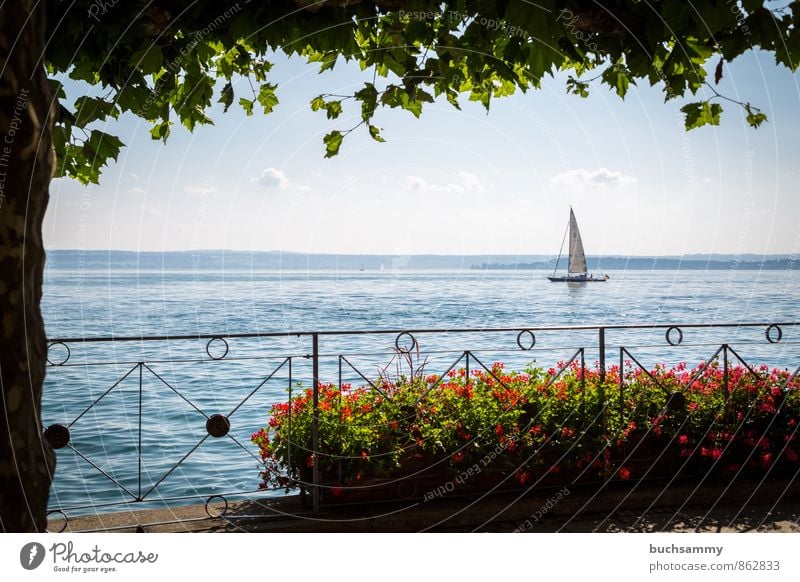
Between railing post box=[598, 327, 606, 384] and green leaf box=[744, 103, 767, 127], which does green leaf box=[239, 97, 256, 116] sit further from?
green leaf box=[744, 103, 767, 127]

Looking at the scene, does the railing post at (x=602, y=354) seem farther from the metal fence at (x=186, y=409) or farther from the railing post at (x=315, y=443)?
the railing post at (x=315, y=443)

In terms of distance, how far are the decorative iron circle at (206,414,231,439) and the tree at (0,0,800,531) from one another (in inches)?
72.5

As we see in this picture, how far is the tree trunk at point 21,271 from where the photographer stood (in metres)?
1.80

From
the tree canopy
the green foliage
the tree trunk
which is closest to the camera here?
the tree trunk

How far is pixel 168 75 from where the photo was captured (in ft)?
13.5

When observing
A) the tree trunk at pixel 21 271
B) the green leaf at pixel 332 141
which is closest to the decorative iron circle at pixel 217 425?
the green leaf at pixel 332 141

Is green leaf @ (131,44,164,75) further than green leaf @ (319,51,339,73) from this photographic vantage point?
No

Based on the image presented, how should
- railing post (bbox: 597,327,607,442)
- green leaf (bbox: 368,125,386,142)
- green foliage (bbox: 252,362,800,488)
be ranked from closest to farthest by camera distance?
1. green foliage (bbox: 252,362,800,488)
2. green leaf (bbox: 368,125,386,142)
3. railing post (bbox: 597,327,607,442)

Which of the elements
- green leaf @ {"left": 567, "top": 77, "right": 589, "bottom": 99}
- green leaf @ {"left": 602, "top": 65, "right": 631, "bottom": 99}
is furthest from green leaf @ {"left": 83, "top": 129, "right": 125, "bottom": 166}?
green leaf @ {"left": 567, "top": 77, "right": 589, "bottom": 99}

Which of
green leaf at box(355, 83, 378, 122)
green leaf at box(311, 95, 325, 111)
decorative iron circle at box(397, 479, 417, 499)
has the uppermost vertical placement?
green leaf at box(311, 95, 325, 111)

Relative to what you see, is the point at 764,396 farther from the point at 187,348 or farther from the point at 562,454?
the point at 187,348

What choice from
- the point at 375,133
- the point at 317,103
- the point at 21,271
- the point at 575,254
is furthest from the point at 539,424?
the point at 575,254

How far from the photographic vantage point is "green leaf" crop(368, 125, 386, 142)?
15.1 ft

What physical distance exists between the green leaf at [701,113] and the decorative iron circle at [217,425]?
346cm
